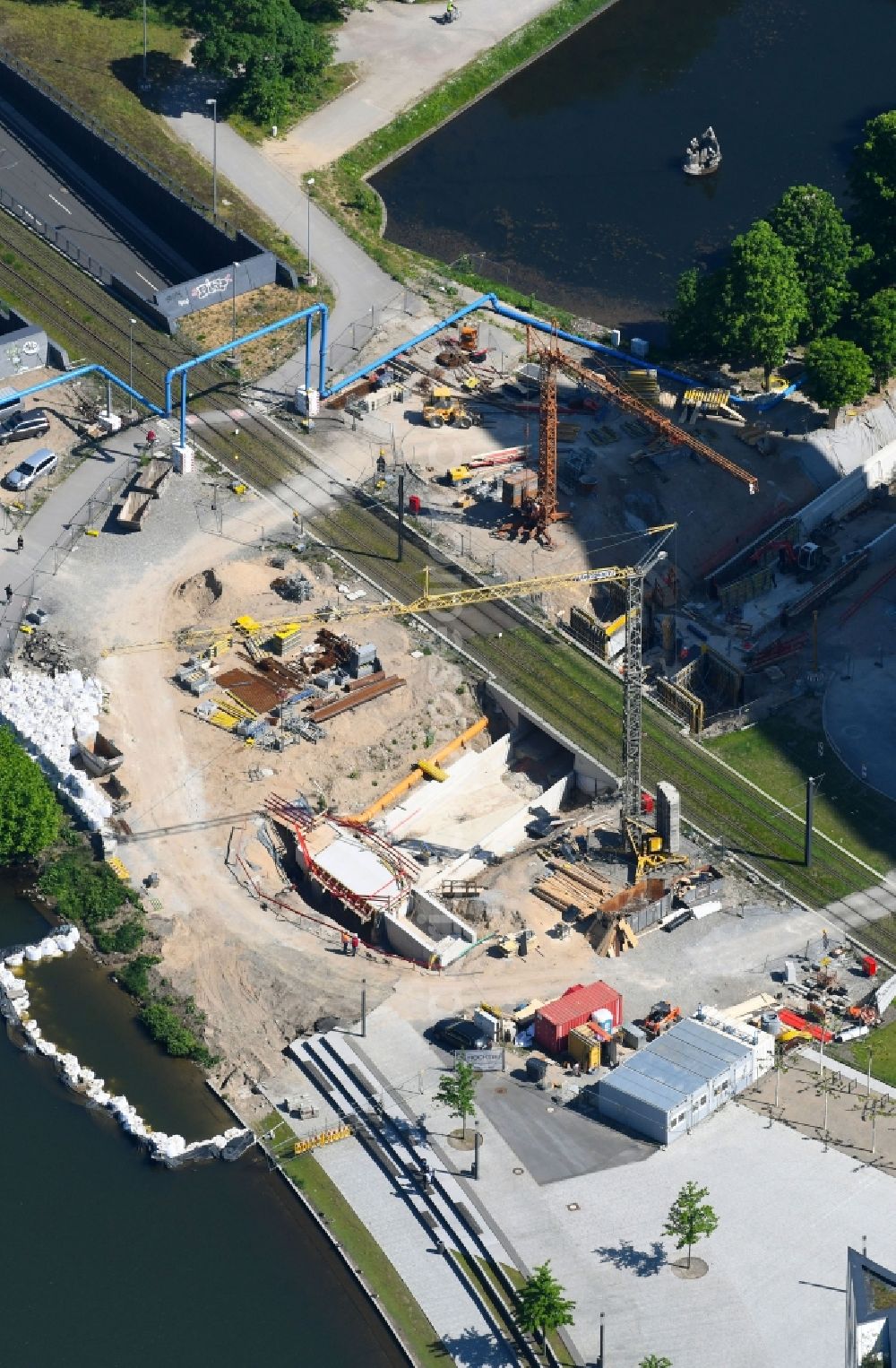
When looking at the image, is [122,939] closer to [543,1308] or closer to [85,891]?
[85,891]

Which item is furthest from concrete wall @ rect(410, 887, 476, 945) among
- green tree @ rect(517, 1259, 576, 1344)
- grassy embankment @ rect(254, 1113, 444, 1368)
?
green tree @ rect(517, 1259, 576, 1344)

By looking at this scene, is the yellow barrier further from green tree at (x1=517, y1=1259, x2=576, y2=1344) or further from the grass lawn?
the grass lawn

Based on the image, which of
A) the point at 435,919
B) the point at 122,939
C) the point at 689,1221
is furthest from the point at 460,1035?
the point at 122,939

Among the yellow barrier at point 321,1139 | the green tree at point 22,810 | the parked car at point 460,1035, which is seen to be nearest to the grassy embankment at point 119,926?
the green tree at point 22,810

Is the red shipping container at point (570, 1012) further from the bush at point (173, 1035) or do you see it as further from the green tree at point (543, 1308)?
the green tree at point (543, 1308)

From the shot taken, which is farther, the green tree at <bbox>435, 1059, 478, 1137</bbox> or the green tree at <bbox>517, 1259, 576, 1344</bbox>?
the green tree at <bbox>435, 1059, 478, 1137</bbox>

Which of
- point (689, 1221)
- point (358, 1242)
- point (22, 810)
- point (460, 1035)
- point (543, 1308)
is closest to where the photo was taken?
point (543, 1308)
